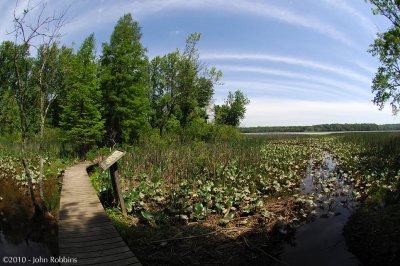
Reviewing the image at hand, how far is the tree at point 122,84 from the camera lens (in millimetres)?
19750

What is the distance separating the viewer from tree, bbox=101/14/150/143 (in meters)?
19.8

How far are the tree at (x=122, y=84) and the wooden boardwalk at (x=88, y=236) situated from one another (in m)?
11.8

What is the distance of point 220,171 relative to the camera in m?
11.4

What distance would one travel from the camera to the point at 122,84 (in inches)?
773

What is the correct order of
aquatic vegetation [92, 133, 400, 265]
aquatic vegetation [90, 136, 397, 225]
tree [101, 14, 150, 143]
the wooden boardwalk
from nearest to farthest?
1. the wooden boardwalk
2. aquatic vegetation [92, 133, 400, 265]
3. aquatic vegetation [90, 136, 397, 225]
4. tree [101, 14, 150, 143]

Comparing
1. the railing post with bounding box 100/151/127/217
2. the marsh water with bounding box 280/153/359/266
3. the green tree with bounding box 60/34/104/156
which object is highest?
the green tree with bounding box 60/34/104/156

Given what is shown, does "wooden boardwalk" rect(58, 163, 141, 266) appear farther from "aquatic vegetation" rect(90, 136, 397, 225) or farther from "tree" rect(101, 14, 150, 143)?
"tree" rect(101, 14, 150, 143)

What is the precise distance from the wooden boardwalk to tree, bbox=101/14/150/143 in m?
11.8

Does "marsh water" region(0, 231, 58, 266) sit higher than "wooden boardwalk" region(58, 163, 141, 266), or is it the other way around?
"wooden boardwalk" region(58, 163, 141, 266)

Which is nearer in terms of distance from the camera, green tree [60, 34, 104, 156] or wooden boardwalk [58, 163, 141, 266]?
wooden boardwalk [58, 163, 141, 266]

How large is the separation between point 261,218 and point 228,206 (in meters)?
0.98

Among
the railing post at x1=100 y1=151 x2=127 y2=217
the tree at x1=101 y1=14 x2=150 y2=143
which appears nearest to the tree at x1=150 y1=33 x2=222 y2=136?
the tree at x1=101 y1=14 x2=150 y2=143

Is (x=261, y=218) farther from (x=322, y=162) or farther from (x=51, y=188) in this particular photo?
(x=322, y=162)

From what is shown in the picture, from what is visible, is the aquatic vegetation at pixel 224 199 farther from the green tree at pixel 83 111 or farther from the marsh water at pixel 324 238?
the green tree at pixel 83 111
